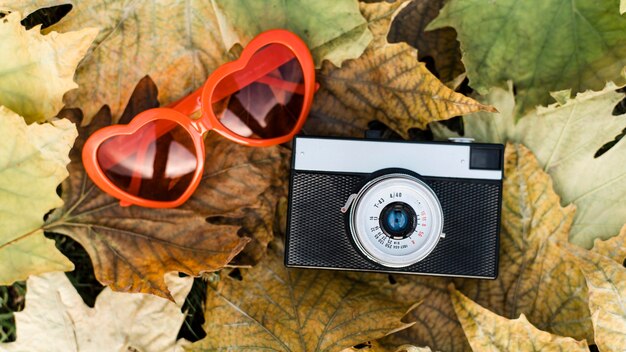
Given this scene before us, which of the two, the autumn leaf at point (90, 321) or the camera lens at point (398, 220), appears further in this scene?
the autumn leaf at point (90, 321)

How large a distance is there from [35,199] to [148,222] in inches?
6.5

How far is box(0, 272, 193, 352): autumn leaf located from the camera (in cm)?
107

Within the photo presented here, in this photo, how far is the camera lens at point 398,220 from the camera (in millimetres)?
964

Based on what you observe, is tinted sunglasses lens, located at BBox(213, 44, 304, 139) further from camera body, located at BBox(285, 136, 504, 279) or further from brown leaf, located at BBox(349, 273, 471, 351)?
brown leaf, located at BBox(349, 273, 471, 351)

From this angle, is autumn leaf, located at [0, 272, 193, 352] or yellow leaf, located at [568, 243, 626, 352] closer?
yellow leaf, located at [568, 243, 626, 352]

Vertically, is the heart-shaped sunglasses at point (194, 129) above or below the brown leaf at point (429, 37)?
below

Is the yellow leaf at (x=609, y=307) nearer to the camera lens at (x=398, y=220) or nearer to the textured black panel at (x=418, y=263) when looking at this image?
the textured black panel at (x=418, y=263)

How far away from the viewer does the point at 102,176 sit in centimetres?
105

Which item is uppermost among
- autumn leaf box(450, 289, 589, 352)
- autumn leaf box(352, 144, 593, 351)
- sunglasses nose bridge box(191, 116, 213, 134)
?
sunglasses nose bridge box(191, 116, 213, 134)

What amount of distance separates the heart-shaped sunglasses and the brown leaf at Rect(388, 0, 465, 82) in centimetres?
17

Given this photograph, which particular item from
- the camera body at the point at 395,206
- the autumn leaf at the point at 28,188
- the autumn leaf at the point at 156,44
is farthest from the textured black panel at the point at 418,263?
the autumn leaf at the point at 28,188

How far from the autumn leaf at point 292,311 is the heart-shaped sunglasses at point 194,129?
0.53 ft

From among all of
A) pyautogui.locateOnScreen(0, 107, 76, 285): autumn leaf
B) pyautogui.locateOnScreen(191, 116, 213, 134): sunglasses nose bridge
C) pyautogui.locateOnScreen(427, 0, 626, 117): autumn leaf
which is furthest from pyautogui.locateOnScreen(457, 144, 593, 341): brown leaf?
pyautogui.locateOnScreen(0, 107, 76, 285): autumn leaf

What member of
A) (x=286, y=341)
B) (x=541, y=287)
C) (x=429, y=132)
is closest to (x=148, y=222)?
(x=286, y=341)
